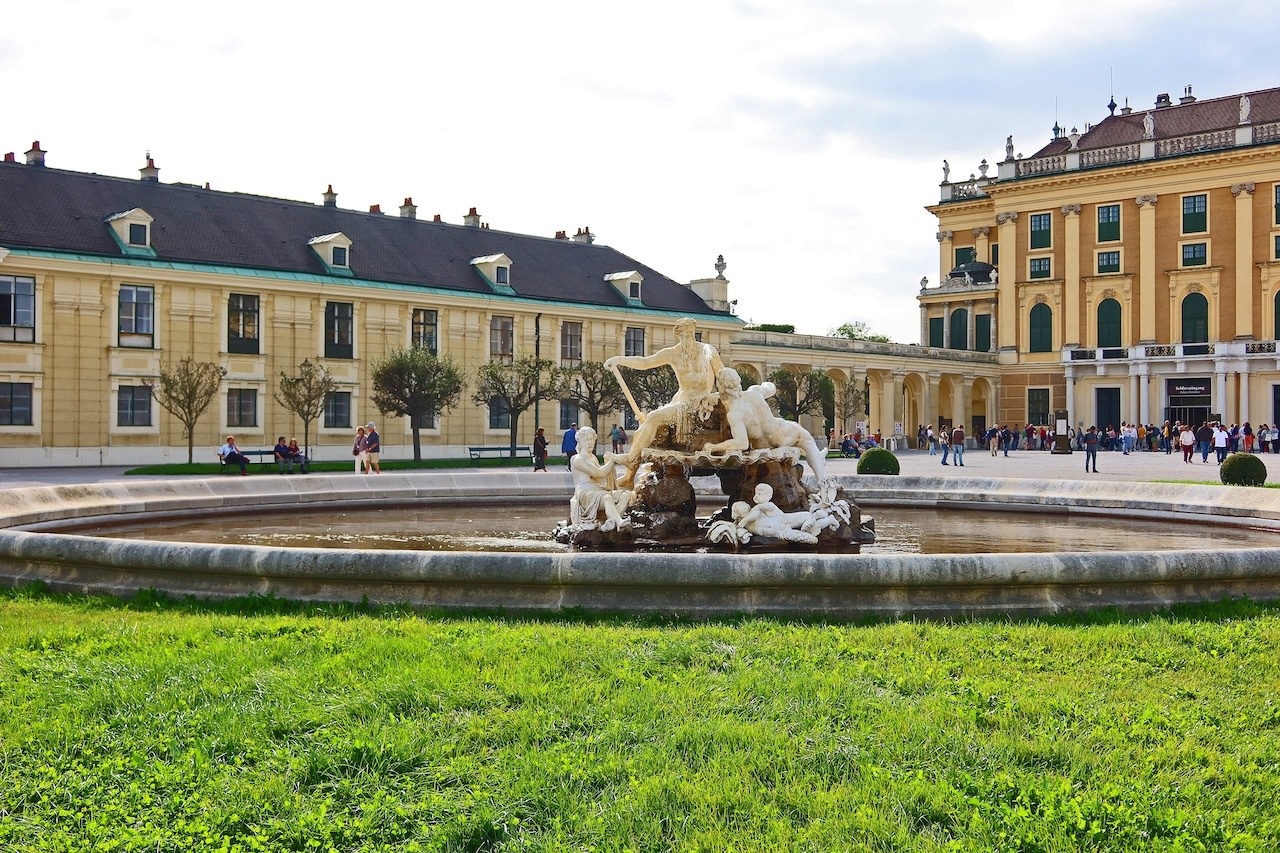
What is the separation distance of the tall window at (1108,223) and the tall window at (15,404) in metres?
63.4

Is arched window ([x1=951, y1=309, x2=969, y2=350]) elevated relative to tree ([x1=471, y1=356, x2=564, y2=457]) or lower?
elevated

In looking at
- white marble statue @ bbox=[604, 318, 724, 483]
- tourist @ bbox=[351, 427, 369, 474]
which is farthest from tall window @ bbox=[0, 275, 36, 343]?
white marble statue @ bbox=[604, 318, 724, 483]

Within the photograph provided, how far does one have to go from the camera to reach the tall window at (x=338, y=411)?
48266 mm

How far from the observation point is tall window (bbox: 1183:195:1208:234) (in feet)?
227

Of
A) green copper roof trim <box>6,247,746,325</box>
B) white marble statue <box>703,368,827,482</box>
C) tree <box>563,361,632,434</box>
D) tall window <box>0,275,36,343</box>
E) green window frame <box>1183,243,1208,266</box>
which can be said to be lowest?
white marble statue <box>703,368,827,482</box>

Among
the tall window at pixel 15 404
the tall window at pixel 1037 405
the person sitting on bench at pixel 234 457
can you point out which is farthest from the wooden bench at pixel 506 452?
the tall window at pixel 1037 405

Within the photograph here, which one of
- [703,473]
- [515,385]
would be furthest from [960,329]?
[703,473]

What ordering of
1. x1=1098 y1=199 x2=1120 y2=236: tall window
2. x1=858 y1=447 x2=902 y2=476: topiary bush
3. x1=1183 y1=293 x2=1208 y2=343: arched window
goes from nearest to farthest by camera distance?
x1=858 y1=447 x2=902 y2=476: topiary bush
x1=1183 y1=293 x2=1208 y2=343: arched window
x1=1098 y1=199 x2=1120 y2=236: tall window

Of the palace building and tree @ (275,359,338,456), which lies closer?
tree @ (275,359,338,456)

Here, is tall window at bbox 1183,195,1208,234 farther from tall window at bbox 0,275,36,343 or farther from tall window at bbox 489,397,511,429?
tall window at bbox 0,275,36,343

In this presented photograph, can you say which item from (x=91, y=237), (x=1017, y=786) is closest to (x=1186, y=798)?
(x=1017, y=786)

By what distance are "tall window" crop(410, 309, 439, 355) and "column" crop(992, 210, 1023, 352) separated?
4323cm

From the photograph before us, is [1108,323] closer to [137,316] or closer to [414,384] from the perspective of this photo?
[414,384]

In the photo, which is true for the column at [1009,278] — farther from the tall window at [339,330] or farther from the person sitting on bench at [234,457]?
the person sitting on bench at [234,457]
